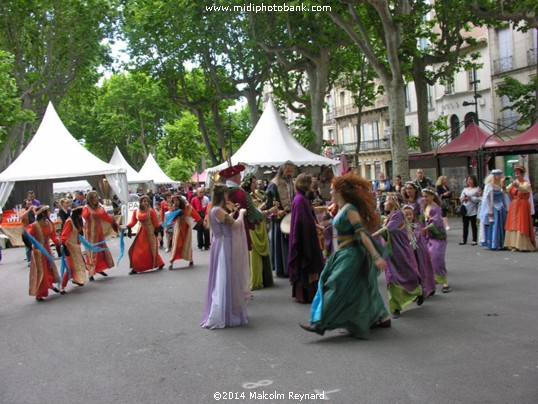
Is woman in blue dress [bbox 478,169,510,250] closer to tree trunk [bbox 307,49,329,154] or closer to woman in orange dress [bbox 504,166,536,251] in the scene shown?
woman in orange dress [bbox 504,166,536,251]

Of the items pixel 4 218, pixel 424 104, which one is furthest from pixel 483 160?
pixel 4 218

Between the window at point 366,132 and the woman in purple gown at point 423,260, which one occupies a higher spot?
the window at point 366,132

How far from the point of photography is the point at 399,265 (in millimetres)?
7504

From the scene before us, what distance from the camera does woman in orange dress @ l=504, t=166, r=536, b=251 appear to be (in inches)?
506

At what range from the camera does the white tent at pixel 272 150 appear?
20484 millimetres

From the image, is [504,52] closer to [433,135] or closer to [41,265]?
[433,135]

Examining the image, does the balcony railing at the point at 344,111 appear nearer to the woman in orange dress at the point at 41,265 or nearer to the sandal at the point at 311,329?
the woman in orange dress at the point at 41,265

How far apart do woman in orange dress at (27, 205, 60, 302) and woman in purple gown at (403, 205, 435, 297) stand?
594 cm

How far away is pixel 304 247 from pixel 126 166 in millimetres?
29554

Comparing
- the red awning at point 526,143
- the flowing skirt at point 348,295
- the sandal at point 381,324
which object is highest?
the red awning at point 526,143

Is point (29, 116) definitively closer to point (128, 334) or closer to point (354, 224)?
point (128, 334)

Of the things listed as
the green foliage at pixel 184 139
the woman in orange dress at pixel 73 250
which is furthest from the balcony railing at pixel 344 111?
the woman in orange dress at pixel 73 250

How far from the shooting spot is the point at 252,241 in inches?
391

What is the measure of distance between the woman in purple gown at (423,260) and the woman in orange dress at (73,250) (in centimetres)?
611
